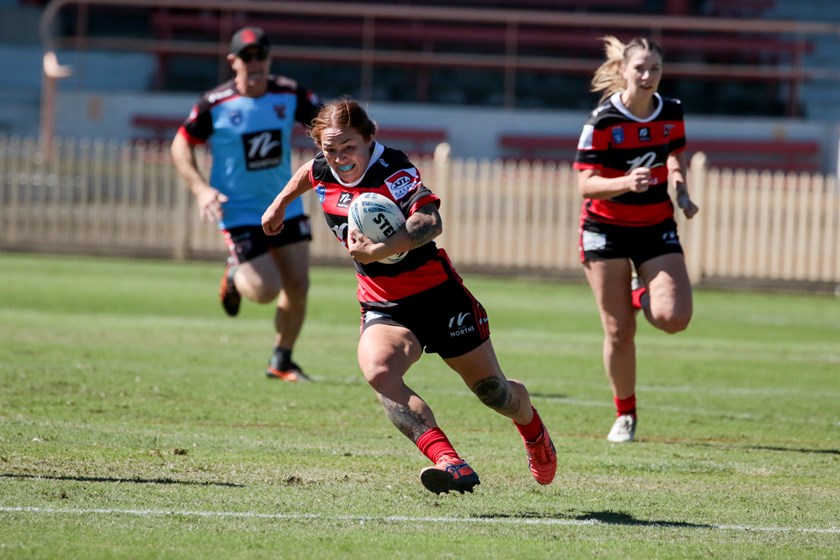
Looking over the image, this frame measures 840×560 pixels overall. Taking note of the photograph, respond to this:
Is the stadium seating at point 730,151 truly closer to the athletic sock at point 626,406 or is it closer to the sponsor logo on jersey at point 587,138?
the sponsor logo on jersey at point 587,138

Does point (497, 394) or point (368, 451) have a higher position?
point (497, 394)

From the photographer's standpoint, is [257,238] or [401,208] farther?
[257,238]

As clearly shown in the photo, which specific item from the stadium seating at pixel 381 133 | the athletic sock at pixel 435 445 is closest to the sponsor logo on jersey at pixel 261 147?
the athletic sock at pixel 435 445

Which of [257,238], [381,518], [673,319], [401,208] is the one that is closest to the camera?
[381,518]

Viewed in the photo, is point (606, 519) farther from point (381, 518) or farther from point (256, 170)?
point (256, 170)

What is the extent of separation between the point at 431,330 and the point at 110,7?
2959 centimetres

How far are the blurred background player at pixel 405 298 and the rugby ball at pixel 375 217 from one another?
43 millimetres

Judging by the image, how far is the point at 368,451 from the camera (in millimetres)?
7176

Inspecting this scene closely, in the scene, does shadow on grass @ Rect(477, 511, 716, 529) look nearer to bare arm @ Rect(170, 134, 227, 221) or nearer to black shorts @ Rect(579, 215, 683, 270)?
black shorts @ Rect(579, 215, 683, 270)

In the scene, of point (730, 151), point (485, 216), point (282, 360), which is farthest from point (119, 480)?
point (730, 151)

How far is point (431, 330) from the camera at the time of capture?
6.04 metres

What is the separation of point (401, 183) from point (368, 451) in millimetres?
1880

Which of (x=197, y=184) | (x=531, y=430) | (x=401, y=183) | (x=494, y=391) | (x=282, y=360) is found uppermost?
(x=401, y=183)

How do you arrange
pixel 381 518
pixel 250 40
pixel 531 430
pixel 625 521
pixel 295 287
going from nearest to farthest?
pixel 381 518, pixel 625 521, pixel 531 430, pixel 250 40, pixel 295 287
